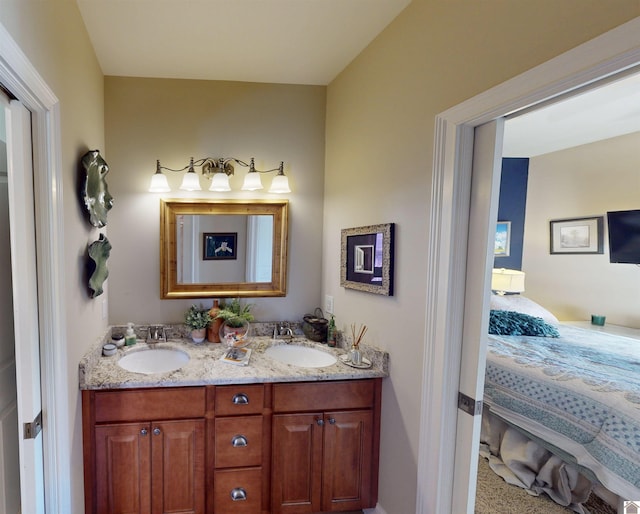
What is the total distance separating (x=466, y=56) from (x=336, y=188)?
114 cm

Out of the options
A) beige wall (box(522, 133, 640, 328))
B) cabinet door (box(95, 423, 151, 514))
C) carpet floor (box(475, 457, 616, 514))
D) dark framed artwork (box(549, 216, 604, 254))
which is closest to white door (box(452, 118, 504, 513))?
carpet floor (box(475, 457, 616, 514))

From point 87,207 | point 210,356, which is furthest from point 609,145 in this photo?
point 87,207

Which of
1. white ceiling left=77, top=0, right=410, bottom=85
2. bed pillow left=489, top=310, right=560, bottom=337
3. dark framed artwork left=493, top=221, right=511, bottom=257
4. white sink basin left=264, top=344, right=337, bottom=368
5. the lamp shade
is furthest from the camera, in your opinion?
dark framed artwork left=493, top=221, right=511, bottom=257

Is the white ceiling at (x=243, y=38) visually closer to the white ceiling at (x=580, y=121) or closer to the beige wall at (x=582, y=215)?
the white ceiling at (x=580, y=121)

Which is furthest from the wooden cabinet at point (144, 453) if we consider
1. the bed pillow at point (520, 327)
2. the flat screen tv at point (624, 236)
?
the flat screen tv at point (624, 236)

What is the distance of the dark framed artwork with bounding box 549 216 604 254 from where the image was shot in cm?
340

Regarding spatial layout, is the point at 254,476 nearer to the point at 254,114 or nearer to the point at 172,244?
the point at 172,244

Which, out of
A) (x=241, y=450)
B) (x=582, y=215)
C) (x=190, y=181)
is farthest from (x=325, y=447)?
(x=582, y=215)

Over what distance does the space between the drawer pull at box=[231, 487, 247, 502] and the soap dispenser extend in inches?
41.3

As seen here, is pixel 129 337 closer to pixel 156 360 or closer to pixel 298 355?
pixel 156 360

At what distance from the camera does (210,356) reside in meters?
1.92

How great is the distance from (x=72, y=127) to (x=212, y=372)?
4.29 feet

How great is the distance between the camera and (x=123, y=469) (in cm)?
160

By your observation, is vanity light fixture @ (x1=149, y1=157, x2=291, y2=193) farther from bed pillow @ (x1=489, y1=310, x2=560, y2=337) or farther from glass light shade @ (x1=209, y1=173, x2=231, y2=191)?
bed pillow @ (x1=489, y1=310, x2=560, y2=337)
